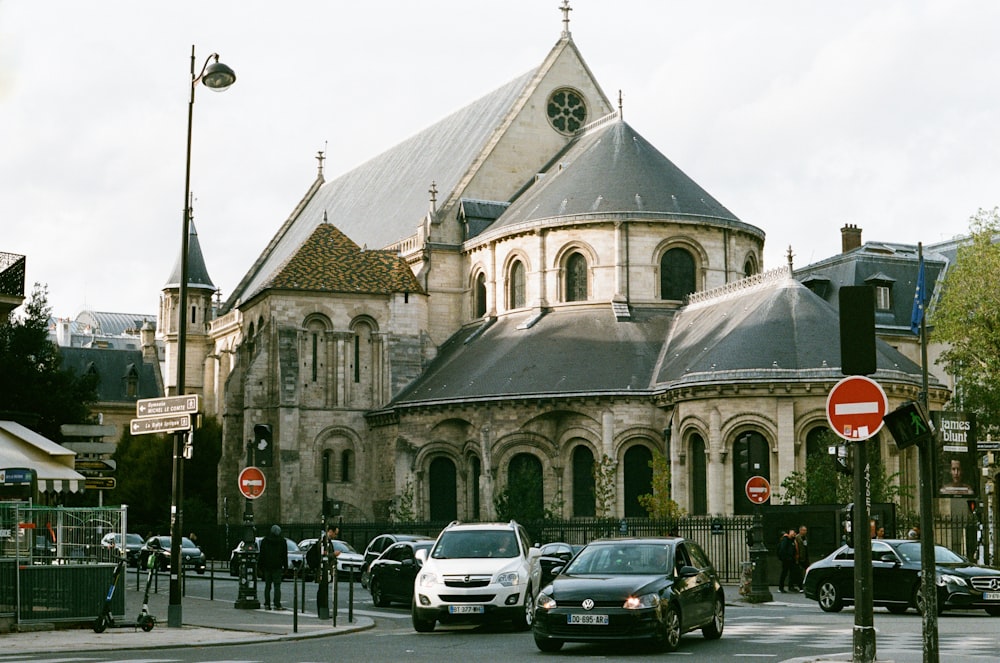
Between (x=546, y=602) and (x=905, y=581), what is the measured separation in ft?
29.7

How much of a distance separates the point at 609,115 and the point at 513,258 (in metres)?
8.01

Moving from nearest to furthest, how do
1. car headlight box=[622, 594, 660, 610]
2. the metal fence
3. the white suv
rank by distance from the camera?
car headlight box=[622, 594, 660, 610] < the metal fence < the white suv

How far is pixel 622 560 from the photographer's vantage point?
17406 mm

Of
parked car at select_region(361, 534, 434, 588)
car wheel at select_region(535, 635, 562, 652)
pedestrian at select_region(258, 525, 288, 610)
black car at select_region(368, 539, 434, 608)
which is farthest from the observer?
parked car at select_region(361, 534, 434, 588)

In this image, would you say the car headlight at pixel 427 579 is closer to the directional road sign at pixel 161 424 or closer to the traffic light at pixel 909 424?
the directional road sign at pixel 161 424

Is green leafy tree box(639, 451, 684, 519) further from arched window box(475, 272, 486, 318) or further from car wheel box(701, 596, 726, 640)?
car wheel box(701, 596, 726, 640)

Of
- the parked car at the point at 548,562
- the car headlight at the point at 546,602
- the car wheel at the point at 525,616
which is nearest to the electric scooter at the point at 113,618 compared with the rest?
the car wheel at the point at 525,616

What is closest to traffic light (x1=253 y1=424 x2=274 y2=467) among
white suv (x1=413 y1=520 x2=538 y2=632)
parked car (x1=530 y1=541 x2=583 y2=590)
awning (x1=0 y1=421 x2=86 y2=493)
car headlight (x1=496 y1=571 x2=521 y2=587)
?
awning (x1=0 y1=421 x2=86 y2=493)

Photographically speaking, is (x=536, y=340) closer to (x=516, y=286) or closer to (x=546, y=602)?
(x=516, y=286)

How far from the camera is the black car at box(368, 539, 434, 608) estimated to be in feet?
87.5

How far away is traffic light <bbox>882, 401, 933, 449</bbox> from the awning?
560 inches

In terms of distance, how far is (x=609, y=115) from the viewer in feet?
187

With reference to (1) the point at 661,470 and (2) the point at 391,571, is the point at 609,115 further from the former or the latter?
(2) the point at 391,571

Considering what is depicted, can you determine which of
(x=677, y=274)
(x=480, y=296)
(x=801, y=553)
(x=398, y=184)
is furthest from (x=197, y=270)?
(x=801, y=553)
